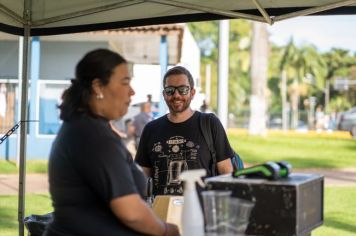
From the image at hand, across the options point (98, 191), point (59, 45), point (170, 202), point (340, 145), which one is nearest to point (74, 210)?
point (98, 191)

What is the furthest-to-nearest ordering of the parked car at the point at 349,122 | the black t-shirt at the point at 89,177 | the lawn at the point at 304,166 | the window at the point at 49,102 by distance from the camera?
the parked car at the point at 349,122 → the window at the point at 49,102 → the lawn at the point at 304,166 → the black t-shirt at the point at 89,177

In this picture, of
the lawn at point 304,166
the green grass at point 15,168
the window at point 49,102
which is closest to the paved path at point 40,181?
the green grass at point 15,168

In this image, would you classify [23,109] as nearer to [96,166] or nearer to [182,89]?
[182,89]

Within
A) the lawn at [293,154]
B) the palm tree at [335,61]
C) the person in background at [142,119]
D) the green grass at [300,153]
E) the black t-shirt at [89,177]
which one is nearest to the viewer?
the black t-shirt at [89,177]

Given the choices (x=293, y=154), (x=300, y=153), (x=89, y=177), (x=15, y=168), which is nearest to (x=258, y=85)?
(x=300, y=153)

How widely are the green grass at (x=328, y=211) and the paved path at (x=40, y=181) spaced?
3.25 ft

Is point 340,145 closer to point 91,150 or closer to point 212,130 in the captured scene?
point 212,130

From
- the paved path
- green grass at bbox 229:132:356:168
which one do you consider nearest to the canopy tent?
the paved path

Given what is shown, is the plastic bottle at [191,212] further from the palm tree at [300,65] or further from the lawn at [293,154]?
the palm tree at [300,65]

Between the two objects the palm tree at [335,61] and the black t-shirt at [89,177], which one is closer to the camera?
the black t-shirt at [89,177]

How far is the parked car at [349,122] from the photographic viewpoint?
36.6 m

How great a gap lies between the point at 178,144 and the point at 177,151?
4cm

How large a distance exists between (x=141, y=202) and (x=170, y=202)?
0.72 m

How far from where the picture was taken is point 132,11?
16.4ft
